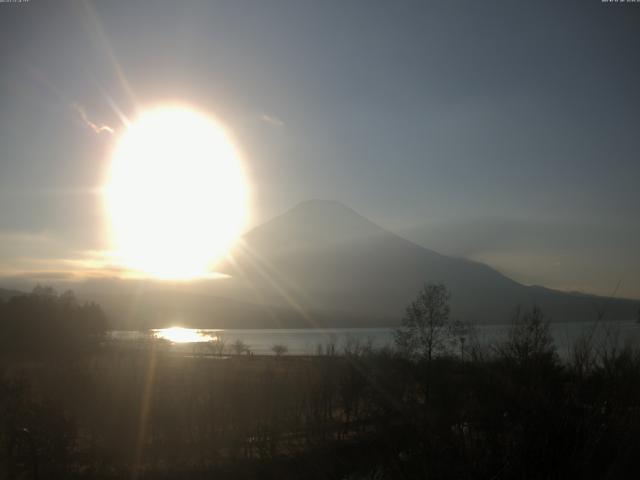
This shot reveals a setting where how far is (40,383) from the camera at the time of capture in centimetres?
2394

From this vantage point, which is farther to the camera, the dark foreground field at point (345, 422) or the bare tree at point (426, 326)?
the bare tree at point (426, 326)

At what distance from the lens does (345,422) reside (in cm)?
1973

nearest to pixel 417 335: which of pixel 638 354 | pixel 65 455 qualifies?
pixel 65 455

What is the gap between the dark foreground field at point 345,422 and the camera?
3.30m

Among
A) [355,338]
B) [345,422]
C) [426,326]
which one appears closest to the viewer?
[345,422]

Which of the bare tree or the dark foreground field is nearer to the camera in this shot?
the dark foreground field

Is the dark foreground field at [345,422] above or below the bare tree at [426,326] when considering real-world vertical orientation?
below

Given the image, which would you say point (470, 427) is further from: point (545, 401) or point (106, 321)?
point (106, 321)

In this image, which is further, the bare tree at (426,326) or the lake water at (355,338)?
the bare tree at (426,326)

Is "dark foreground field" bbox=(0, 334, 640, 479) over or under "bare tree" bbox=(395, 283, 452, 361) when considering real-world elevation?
under

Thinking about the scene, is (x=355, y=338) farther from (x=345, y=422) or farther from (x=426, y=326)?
(x=345, y=422)

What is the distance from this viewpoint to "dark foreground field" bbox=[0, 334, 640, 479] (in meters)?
3.30

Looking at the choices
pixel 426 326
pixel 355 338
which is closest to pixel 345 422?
pixel 426 326

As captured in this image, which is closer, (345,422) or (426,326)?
(345,422)
